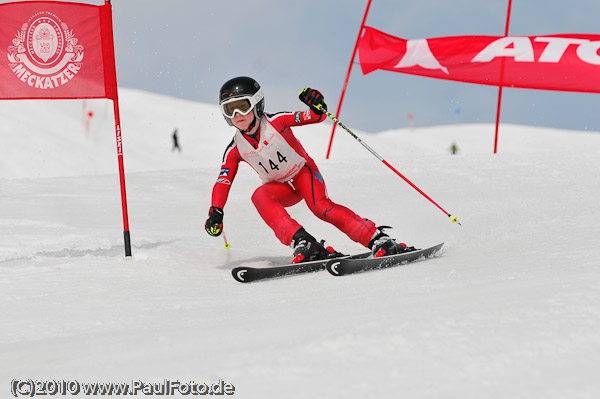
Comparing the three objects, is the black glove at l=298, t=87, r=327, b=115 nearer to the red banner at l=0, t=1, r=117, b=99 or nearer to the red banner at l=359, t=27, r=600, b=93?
the red banner at l=0, t=1, r=117, b=99

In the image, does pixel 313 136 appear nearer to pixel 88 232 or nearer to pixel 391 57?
pixel 391 57

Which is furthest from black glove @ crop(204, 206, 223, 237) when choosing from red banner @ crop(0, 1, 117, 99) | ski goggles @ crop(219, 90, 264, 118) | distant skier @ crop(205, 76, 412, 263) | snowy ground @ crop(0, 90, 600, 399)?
red banner @ crop(0, 1, 117, 99)

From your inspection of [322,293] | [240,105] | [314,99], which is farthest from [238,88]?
[322,293]

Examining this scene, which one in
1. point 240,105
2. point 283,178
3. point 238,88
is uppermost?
point 238,88

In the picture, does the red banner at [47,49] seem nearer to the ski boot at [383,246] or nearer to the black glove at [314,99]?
the black glove at [314,99]

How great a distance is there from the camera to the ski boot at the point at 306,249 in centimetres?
423

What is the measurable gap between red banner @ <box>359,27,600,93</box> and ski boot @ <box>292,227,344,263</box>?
7.61 metres

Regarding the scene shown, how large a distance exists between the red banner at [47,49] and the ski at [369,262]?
8.19 feet

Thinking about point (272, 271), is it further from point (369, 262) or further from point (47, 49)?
point (47, 49)

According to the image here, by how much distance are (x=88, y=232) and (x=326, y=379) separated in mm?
4679

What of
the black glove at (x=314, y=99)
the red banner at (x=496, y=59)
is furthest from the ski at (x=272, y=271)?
the red banner at (x=496, y=59)

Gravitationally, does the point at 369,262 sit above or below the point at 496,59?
below

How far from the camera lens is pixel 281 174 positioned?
468 cm

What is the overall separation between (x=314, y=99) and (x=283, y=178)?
67 centimetres
